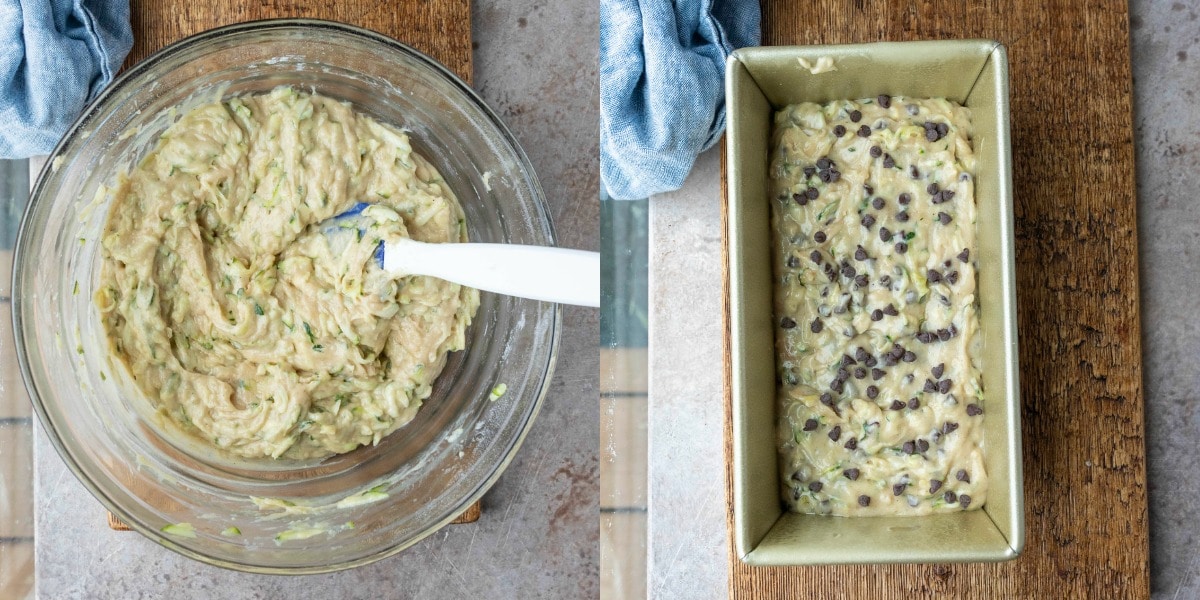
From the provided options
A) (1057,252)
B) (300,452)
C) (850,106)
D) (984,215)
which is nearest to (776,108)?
(850,106)

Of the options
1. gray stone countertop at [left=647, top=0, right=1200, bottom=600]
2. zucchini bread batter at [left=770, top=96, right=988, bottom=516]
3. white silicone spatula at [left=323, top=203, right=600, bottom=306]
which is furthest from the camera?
gray stone countertop at [left=647, top=0, right=1200, bottom=600]

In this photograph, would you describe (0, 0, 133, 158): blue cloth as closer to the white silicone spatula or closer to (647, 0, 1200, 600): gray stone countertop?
the white silicone spatula

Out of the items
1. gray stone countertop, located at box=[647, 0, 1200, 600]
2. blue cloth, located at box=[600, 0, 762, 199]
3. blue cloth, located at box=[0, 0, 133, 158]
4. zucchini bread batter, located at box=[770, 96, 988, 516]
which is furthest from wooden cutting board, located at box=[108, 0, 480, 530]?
zucchini bread batter, located at box=[770, 96, 988, 516]

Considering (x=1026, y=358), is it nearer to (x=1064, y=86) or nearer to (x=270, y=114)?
(x=1064, y=86)

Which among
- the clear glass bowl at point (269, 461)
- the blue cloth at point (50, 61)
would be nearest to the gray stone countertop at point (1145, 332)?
the clear glass bowl at point (269, 461)

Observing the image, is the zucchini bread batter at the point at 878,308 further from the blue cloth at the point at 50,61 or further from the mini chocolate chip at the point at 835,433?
the blue cloth at the point at 50,61

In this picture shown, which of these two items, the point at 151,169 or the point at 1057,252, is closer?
the point at 151,169
